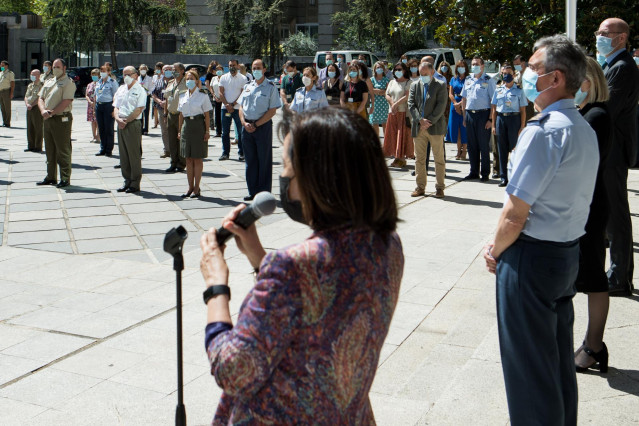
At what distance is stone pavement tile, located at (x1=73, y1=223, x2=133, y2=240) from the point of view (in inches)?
355

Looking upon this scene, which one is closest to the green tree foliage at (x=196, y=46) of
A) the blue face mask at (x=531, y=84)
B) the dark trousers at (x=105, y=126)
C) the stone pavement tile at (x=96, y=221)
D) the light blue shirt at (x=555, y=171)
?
the dark trousers at (x=105, y=126)

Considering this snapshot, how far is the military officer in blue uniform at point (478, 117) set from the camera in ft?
41.7

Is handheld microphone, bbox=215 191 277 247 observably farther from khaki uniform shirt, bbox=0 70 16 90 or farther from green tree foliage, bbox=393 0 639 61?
khaki uniform shirt, bbox=0 70 16 90

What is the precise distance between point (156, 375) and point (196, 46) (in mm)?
46438

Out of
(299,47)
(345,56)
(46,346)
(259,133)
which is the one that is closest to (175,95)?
(259,133)

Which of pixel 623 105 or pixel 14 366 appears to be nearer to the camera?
pixel 14 366

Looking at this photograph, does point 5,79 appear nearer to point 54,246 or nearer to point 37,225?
point 37,225

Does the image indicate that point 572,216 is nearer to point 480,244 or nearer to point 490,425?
point 490,425

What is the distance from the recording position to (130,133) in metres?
12.0

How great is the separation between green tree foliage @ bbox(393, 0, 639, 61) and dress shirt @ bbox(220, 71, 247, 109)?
5540 millimetres

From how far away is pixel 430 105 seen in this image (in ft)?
37.4

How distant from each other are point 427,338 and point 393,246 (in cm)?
349

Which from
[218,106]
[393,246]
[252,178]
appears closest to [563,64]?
[393,246]

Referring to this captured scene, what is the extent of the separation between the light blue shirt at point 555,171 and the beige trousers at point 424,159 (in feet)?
25.6
